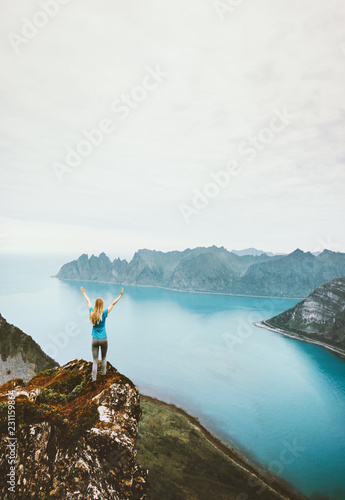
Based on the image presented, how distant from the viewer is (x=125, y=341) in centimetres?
13338

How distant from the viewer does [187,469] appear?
35.4 metres

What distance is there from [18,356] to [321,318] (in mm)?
168533

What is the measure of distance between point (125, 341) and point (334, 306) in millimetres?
136399

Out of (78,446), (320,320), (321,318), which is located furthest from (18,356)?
(321,318)

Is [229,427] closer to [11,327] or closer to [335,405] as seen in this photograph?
[335,405]

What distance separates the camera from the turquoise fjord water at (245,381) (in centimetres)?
4872

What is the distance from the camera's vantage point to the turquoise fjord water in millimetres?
48719

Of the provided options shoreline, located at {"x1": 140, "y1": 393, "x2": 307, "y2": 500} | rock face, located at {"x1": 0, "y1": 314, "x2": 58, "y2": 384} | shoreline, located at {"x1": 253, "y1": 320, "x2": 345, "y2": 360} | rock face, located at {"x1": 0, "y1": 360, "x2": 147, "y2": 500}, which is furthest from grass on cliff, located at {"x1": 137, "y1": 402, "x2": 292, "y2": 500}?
shoreline, located at {"x1": 253, "y1": 320, "x2": 345, "y2": 360}

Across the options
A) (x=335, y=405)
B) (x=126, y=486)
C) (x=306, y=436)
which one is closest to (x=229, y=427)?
(x=306, y=436)

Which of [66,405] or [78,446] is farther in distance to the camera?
[66,405]

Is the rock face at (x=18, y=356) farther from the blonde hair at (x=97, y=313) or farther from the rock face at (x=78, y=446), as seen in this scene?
the blonde hair at (x=97, y=313)

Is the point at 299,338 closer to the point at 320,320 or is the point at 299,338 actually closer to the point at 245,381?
the point at 320,320

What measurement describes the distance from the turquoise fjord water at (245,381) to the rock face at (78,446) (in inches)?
1931

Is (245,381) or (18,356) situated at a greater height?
(18,356)
